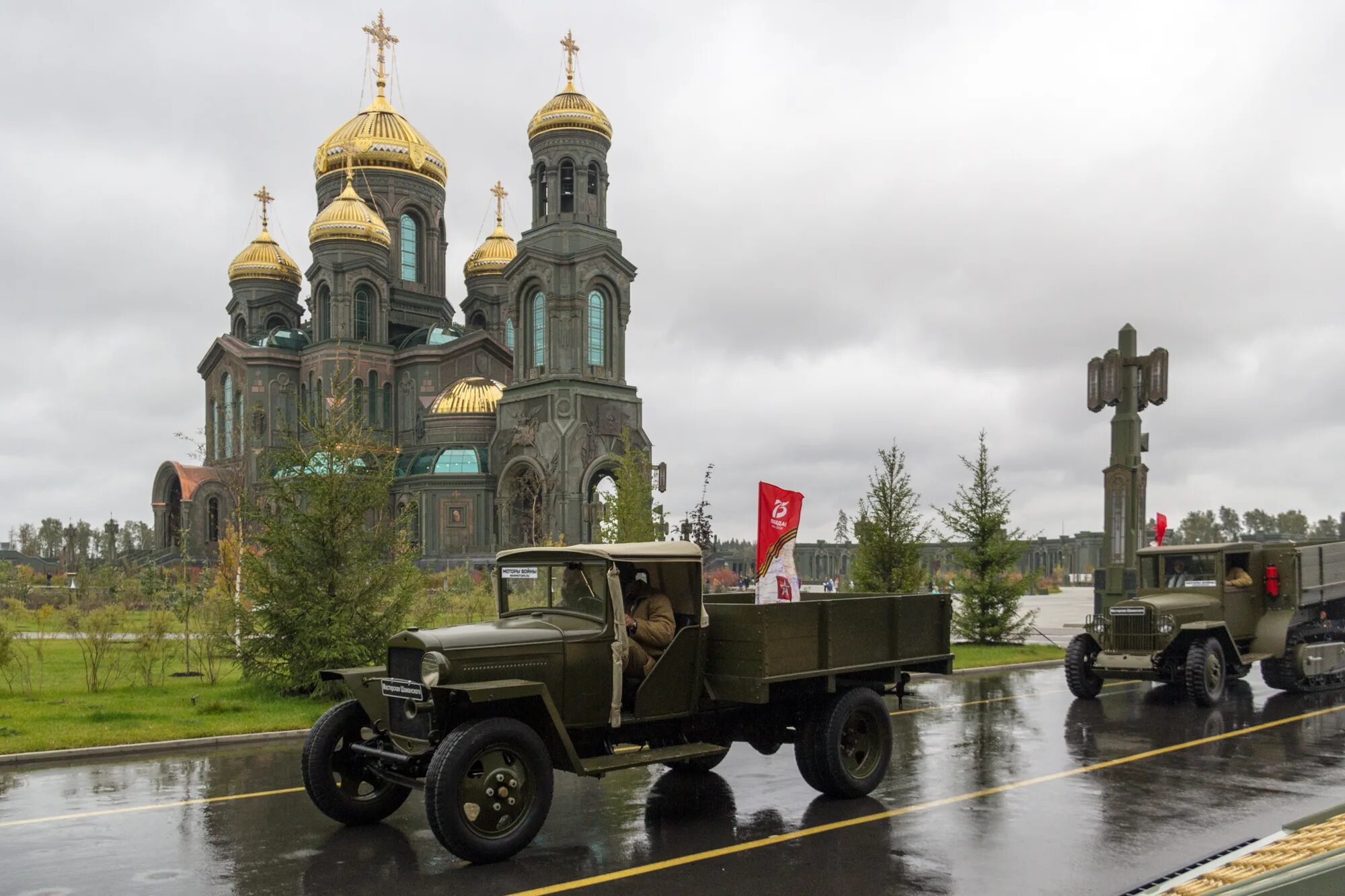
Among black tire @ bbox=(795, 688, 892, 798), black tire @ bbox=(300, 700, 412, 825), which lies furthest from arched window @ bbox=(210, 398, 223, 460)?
black tire @ bbox=(795, 688, 892, 798)

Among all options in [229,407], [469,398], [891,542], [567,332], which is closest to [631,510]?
[891,542]

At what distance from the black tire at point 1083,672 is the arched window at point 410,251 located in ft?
197

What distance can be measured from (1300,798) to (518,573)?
711 centimetres

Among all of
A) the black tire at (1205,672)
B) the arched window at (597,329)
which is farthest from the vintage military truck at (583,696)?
the arched window at (597,329)

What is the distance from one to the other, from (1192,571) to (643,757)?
11972mm

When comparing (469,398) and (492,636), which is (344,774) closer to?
(492,636)

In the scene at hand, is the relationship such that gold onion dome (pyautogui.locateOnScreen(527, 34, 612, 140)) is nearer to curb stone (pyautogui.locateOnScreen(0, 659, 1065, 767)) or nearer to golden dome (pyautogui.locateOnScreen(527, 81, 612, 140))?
golden dome (pyautogui.locateOnScreen(527, 81, 612, 140))

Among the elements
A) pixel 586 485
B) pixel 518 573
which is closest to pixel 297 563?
pixel 518 573

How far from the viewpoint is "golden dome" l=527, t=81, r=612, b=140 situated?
56312 mm

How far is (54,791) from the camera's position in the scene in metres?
9.58

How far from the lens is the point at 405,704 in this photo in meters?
7.99

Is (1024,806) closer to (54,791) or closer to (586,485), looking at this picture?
(54,791)

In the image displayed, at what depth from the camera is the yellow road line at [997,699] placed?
47.3 feet

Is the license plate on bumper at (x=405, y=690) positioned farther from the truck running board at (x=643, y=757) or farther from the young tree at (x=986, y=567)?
the young tree at (x=986, y=567)
